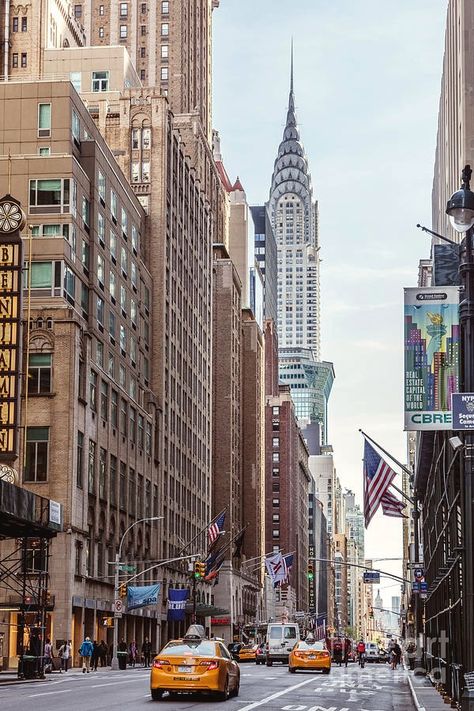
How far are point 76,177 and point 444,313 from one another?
60.2 m

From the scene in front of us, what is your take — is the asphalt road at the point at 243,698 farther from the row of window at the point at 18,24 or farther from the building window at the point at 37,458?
the row of window at the point at 18,24

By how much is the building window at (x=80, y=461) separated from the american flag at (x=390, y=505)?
1310 inches

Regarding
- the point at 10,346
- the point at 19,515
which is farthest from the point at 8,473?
the point at 19,515

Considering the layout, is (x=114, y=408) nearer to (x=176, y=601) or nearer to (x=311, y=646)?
A: (x=176, y=601)

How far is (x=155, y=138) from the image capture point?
108m

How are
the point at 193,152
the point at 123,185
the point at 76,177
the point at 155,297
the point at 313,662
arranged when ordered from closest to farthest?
1. the point at 313,662
2. the point at 76,177
3. the point at 123,185
4. the point at 155,297
5. the point at 193,152

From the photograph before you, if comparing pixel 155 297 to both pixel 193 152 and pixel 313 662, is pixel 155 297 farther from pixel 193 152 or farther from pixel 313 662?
pixel 313 662

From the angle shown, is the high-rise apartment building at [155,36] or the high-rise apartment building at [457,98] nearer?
the high-rise apartment building at [457,98]

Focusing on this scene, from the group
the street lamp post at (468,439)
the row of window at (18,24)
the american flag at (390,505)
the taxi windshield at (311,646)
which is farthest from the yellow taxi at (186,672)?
the row of window at (18,24)

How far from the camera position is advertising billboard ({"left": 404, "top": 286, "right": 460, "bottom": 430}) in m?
22.2

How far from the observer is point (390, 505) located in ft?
147

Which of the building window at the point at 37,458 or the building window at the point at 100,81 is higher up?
the building window at the point at 100,81

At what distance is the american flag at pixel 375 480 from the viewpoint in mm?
43719

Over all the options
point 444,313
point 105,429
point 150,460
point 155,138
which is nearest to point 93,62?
point 155,138
